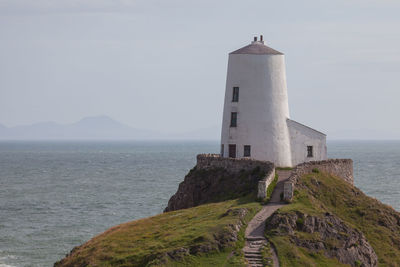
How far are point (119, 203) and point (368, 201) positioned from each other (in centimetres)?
5255

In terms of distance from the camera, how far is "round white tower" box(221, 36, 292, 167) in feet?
205

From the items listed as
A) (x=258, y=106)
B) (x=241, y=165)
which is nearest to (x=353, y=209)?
(x=241, y=165)

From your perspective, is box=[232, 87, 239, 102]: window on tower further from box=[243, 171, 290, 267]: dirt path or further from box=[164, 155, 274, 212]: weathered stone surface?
box=[243, 171, 290, 267]: dirt path

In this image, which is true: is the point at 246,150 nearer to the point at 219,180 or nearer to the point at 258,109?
the point at 258,109

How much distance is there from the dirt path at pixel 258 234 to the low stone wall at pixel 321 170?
1.09 metres

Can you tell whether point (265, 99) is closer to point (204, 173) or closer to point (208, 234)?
point (204, 173)

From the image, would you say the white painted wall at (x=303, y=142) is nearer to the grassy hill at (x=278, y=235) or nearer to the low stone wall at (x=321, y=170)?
the low stone wall at (x=321, y=170)

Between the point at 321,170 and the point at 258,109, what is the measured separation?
9198 millimetres

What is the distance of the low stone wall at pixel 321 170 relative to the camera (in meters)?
47.8

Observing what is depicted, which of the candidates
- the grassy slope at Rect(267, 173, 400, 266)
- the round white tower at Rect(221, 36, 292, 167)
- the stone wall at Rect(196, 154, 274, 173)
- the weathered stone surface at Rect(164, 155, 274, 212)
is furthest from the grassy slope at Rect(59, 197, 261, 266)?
the round white tower at Rect(221, 36, 292, 167)

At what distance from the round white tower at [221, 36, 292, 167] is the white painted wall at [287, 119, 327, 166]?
813mm

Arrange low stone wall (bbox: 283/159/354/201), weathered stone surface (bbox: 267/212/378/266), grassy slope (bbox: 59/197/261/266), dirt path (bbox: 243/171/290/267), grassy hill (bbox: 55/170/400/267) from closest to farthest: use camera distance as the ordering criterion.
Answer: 1. dirt path (bbox: 243/171/290/267)
2. grassy slope (bbox: 59/197/261/266)
3. grassy hill (bbox: 55/170/400/267)
4. weathered stone surface (bbox: 267/212/378/266)
5. low stone wall (bbox: 283/159/354/201)

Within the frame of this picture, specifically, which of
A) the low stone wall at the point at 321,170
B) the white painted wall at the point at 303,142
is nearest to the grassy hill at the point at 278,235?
the low stone wall at the point at 321,170

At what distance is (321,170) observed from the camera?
186 feet
